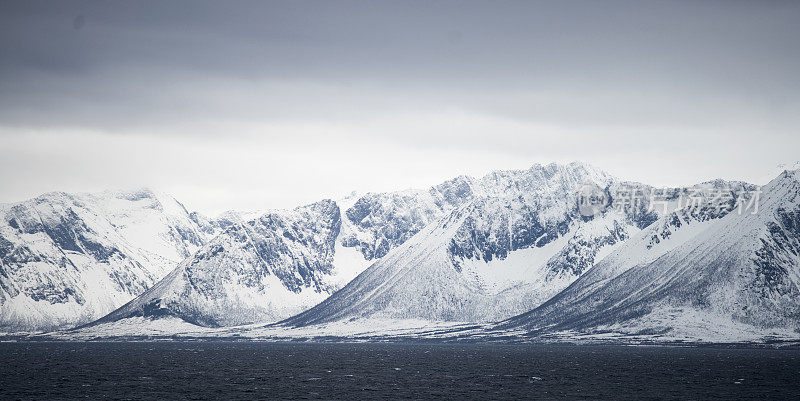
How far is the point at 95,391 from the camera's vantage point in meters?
196

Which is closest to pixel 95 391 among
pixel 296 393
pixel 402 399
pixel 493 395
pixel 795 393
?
pixel 296 393

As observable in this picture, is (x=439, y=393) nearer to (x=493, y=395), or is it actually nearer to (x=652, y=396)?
(x=493, y=395)

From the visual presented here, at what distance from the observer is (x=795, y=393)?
197 meters

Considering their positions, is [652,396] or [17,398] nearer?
[17,398]

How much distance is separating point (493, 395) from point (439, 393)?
36.0 feet

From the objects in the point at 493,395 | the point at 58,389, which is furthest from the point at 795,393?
the point at 58,389

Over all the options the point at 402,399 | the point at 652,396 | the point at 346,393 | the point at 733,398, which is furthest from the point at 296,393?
the point at 733,398

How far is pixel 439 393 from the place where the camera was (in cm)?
19812

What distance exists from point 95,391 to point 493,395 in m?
76.6

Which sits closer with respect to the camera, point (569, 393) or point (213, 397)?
point (213, 397)

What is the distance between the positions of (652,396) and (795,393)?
29.6 metres

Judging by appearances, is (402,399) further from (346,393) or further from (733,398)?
(733,398)

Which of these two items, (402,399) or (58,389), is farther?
(58,389)

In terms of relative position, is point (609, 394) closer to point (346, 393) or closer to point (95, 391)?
point (346, 393)
